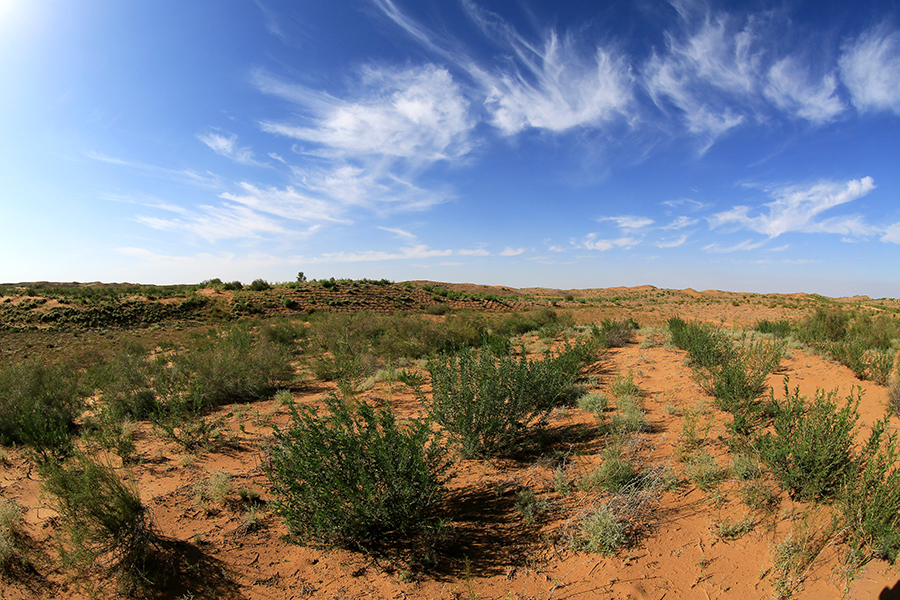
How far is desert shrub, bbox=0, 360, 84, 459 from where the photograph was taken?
475cm

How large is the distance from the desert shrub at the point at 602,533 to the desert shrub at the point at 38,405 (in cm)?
566

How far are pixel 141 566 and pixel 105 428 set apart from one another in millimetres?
3184

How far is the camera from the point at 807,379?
655 centimetres

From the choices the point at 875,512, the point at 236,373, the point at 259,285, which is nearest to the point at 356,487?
the point at 875,512

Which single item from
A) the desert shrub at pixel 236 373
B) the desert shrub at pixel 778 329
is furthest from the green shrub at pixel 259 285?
the desert shrub at pixel 778 329

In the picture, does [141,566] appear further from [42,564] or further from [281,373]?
[281,373]

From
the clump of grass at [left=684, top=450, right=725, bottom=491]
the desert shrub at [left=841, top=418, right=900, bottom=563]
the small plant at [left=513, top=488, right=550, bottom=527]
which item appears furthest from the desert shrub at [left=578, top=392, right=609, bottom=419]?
the desert shrub at [left=841, top=418, right=900, bottom=563]

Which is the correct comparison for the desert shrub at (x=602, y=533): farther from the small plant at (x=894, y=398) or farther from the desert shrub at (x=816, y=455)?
the small plant at (x=894, y=398)

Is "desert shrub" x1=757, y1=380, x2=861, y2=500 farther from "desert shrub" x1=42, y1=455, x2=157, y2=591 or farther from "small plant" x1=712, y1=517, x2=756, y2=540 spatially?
"desert shrub" x1=42, y1=455, x2=157, y2=591

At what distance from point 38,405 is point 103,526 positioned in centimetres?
436

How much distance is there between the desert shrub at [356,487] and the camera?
3061 millimetres

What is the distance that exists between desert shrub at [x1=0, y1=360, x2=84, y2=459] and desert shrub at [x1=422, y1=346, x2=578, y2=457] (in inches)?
175

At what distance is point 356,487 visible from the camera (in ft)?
10.4

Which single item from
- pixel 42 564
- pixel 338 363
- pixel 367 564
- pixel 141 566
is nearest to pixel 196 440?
pixel 42 564
